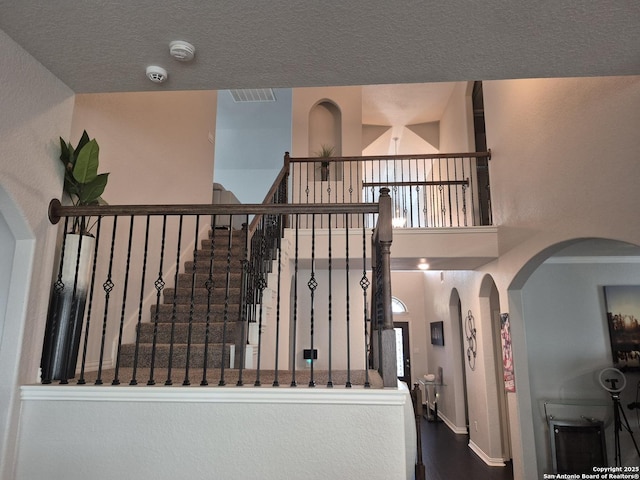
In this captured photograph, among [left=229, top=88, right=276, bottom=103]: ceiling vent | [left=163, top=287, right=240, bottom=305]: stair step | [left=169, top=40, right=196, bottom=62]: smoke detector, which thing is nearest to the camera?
[left=169, top=40, right=196, bottom=62]: smoke detector

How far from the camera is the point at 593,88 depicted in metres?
3.10

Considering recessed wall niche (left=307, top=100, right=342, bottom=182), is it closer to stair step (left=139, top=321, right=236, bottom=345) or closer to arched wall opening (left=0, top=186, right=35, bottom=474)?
stair step (left=139, top=321, right=236, bottom=345)

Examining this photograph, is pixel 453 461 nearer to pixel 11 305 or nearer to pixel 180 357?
pixel 180 357

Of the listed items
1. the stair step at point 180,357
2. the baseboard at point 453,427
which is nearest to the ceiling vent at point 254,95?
the stair step at point 180,357

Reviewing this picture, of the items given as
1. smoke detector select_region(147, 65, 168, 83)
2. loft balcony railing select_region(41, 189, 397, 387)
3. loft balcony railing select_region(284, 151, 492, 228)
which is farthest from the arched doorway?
smoke detector select_region(147, 65, 168, 83)

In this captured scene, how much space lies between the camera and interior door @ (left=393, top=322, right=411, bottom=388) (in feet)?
34.4

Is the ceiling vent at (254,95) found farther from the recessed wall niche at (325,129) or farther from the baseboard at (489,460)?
the baseboard at (489,460)

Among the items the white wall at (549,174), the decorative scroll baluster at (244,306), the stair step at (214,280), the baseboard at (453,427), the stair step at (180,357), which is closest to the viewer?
the white wall at (549,174)

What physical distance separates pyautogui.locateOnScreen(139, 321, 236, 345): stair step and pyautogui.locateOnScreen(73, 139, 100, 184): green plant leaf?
1.62 m

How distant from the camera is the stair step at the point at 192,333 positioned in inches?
151

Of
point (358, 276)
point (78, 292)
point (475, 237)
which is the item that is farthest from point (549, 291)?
point (78, 292)

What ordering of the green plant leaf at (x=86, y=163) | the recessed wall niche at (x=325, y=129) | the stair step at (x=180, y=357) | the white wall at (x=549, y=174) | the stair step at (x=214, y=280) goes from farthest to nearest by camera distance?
the recessed wall niche at (x=325, y=129)
the stair step at (x=214, y=280)
the stair step at (x=180, y=357)
the white wall at (x=549, y=174)
the green plant leaf at (x=86, y=163)

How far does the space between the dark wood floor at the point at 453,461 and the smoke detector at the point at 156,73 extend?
5262 mm

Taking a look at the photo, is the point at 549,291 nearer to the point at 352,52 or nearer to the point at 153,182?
the point at 352,52
